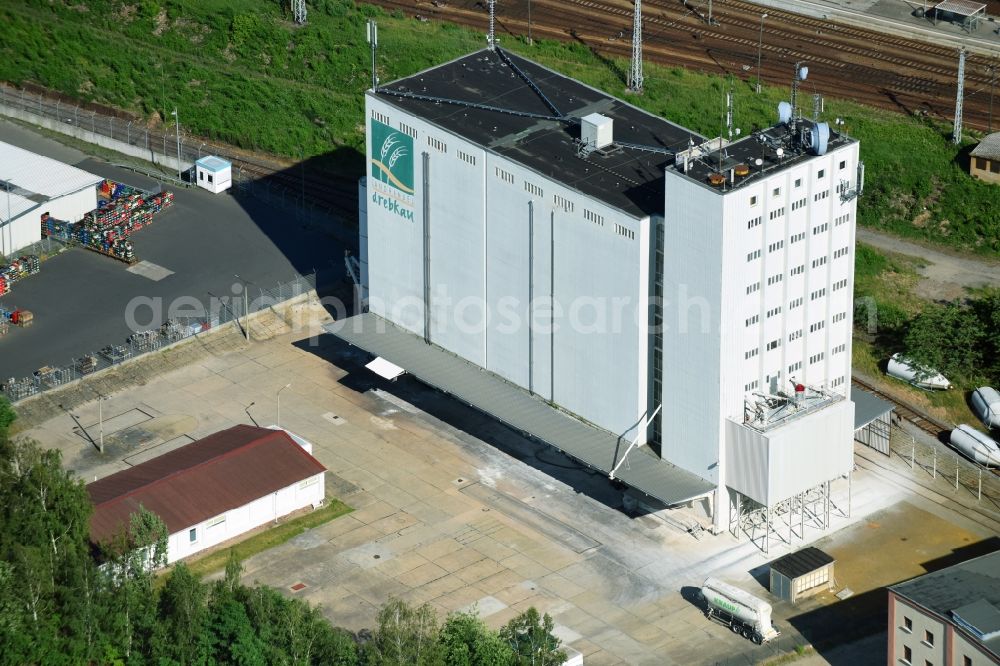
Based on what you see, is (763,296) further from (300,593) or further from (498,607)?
(300,593)

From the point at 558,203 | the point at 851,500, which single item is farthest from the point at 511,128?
the point at 851,500

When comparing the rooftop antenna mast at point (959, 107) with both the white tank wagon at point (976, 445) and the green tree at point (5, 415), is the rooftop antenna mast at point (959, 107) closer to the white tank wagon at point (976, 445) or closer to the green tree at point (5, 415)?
the white tank wagon at point (976, 445)

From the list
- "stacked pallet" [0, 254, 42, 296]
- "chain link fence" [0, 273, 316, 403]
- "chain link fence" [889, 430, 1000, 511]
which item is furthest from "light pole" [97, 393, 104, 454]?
"chain link fence" [889, 430, 1000, 511]

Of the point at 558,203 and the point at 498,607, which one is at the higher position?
the point at 558,203

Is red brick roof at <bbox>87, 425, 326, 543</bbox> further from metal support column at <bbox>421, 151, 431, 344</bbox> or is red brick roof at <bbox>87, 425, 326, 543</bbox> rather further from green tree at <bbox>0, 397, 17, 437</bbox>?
metal support column at <bbox>421, 151, 431, 344</bbox>

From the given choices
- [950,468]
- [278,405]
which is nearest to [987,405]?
[950,468]

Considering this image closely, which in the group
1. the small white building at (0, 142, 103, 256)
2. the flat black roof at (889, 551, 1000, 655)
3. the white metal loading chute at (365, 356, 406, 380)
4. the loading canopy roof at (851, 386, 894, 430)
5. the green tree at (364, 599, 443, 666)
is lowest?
the green tree at (364, 599, 443, 666)
